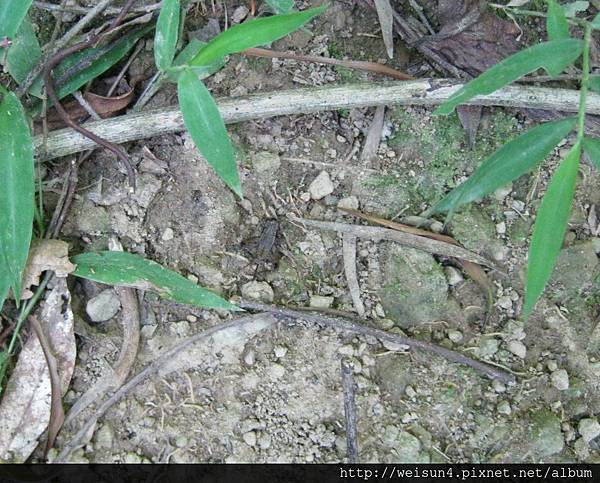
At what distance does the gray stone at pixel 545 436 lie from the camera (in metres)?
1.61

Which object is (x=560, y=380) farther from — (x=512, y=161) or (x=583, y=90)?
(x=583, y=90)

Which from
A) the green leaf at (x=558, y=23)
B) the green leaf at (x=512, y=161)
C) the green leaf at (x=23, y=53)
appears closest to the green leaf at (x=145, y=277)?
the green leaf at (x=23, y=53)

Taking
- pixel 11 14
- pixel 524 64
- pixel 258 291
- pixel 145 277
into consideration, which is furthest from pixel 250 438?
pixel 11 14

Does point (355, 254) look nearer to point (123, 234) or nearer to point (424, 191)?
point (424, 191)

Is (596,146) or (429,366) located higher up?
(596,146)

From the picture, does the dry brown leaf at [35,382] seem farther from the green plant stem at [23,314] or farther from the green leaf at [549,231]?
the green leaf at [549,231]

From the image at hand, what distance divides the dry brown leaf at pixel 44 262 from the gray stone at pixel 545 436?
1356 millimetres

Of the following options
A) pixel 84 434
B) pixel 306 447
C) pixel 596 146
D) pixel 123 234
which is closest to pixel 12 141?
pixel 123 234

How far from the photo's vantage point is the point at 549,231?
4.39 feet

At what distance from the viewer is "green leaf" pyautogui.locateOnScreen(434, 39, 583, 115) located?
132 centimetres

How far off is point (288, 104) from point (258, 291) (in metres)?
0.53

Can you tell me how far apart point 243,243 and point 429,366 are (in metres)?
0.63

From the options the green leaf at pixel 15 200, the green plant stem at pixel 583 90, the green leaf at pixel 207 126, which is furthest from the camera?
the green leaf at pixel 15 200

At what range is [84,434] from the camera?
1.65 m
